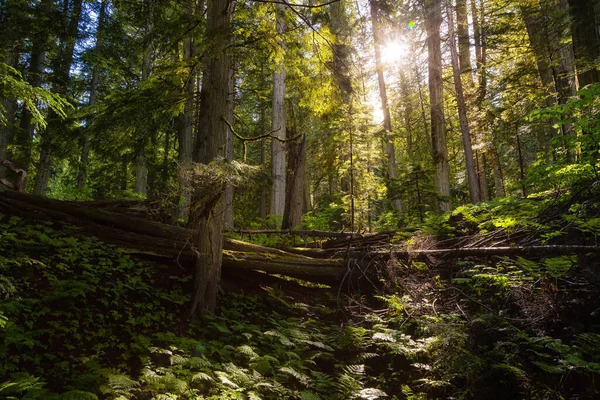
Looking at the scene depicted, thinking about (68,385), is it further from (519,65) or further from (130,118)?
(519,65)

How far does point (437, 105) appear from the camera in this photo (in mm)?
12812

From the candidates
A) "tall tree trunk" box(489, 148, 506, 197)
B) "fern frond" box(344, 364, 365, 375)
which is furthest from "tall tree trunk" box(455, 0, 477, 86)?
"fern frond" box(344, 364, 365, 375)

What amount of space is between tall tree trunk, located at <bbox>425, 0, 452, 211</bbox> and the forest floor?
225 inches

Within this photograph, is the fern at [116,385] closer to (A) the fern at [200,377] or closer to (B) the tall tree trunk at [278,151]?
(A) the fern at [200,377]

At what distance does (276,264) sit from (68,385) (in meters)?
4.03

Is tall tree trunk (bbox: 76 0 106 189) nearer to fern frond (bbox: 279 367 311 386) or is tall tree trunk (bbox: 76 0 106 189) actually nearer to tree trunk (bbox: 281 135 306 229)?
tree trunk (bbox: 281 135 306 229)

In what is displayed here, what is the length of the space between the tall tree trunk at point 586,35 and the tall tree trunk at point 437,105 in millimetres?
4987

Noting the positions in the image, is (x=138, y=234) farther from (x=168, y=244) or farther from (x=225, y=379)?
(x=225, y=379)

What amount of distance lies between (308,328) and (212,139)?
11.5 ft

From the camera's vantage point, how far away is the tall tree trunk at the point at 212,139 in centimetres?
529

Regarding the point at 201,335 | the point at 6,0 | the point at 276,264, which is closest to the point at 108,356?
the point at 201,335

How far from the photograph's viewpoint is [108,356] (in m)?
3.94

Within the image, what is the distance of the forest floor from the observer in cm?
350

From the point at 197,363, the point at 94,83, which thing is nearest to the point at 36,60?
the point at 94,83
